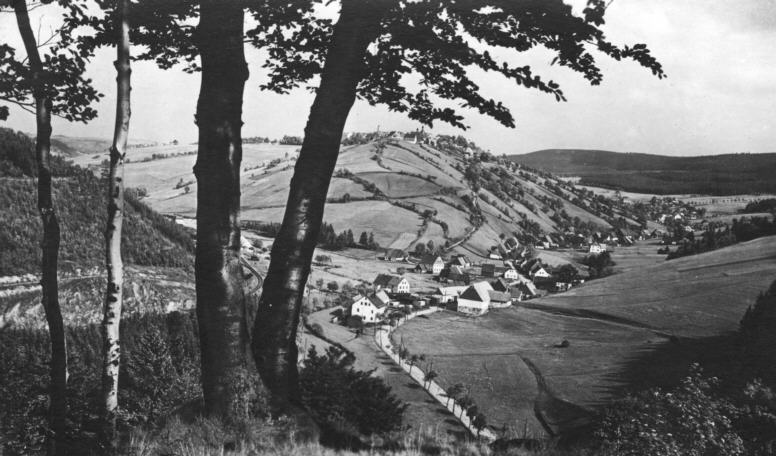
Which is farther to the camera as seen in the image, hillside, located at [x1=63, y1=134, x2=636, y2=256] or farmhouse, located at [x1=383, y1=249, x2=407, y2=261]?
hillside, located at [x1=63, y1=134, x2=636, y2=256]

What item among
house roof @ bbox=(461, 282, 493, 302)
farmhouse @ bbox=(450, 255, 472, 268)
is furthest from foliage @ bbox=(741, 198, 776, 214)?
house roof @ bbox=(461, 282, 493, 302)

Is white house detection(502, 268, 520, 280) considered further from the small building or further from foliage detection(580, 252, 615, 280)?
foliage detection(580, 252, 615, 280)

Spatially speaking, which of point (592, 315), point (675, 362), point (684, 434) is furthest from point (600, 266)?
point (684, 434)

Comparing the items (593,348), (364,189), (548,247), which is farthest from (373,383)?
(548,247)

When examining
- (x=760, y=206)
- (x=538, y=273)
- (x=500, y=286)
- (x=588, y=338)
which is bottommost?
(x=538, y=273)

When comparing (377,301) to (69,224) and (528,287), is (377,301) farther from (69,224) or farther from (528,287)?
(69,224)

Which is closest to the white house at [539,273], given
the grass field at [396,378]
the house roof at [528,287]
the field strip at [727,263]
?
the house roof at [528,287]

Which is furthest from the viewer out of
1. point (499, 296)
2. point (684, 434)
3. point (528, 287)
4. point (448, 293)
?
point (528, 287)
